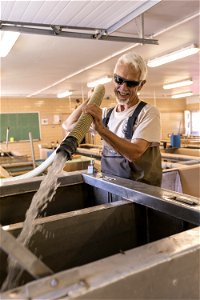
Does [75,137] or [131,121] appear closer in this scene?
[75,137]

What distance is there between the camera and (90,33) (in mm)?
3121

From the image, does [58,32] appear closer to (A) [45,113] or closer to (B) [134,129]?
(B) [134,129]

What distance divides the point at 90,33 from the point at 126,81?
201cm

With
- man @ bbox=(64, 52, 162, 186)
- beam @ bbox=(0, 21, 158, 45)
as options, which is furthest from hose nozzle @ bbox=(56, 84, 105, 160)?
beam @ bbox=(0, 21, 158, 45)

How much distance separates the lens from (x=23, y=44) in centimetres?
366

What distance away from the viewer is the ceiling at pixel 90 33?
244cm

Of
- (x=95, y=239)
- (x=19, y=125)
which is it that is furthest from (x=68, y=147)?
(x=19, y=125)

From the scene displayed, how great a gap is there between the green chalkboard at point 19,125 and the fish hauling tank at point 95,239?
8642mm

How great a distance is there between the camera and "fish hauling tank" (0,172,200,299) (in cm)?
48

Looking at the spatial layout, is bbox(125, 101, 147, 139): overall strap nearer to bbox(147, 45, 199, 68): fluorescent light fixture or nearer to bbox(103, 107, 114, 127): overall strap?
bbox(103, 107, 114, 127): overall strap

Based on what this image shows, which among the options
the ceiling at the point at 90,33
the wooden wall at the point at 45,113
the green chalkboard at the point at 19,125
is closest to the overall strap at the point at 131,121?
the ceiling at the point at 90,33

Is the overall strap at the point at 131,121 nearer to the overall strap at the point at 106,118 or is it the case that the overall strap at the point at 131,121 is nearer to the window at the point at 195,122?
the overall strap at the point at 106,118

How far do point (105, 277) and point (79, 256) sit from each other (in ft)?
1.77

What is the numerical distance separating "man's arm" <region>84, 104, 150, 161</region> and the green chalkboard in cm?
878
